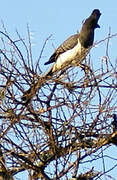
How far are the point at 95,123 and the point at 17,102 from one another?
702 mm

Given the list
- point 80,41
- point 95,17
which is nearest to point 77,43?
point 80,41

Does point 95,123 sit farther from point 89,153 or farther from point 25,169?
point 25,169

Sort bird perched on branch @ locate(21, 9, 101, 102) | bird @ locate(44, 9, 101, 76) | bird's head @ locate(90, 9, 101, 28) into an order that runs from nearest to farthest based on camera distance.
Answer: bird perched on branch @ locate(21, 9, 101, 102) < bird @ locate(44, 9, 101, 76) < bird's head @ locate(90, 9, 101, 28)

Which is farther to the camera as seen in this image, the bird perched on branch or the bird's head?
the bird's head

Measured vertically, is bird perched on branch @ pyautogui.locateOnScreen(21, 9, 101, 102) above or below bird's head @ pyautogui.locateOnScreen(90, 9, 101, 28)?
below

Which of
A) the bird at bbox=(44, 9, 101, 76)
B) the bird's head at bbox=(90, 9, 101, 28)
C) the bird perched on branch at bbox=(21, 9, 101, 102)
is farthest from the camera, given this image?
the bird's head at bbox=(90, 9, 101, 28)

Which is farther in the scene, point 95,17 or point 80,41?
point 95,17

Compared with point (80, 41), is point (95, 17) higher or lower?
higher

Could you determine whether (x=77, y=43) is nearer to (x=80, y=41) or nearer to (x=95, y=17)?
(x=80, y=41)

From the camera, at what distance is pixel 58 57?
835 centimetres

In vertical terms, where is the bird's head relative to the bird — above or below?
above

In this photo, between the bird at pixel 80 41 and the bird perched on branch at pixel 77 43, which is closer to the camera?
the bird perched on branch at pixel 77 43

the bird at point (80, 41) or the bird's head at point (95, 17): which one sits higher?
the bird's head at point (95, 17)

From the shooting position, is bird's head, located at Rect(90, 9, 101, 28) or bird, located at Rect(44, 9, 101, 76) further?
bird's head, located at Rect(90, 9, 101, 28)
